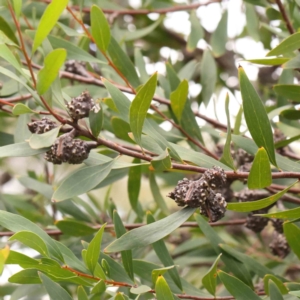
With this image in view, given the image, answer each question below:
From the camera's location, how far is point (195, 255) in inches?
32.8

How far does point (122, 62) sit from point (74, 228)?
0.81ft

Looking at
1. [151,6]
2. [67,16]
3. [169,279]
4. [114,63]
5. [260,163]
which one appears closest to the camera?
[260,163]

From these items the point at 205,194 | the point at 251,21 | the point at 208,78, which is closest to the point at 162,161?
the point at 205,194

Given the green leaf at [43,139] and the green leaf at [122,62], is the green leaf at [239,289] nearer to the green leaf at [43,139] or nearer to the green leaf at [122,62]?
the green leaf at [43,139]

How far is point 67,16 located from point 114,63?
0.26 m

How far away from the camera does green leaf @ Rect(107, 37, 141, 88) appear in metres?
0.74

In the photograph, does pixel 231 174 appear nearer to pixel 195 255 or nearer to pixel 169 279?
pixel 169 279

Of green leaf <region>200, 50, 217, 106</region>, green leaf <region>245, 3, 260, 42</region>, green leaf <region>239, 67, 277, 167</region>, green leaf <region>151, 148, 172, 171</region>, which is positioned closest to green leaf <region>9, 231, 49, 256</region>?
green leaf <region>151, 148, 172, 171</region>

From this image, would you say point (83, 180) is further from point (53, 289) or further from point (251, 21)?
point (251, 21)

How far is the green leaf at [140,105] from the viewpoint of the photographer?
0.47 metres

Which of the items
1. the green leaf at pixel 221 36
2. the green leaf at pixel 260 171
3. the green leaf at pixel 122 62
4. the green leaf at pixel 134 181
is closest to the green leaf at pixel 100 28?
the green leaf at pixel 122 62

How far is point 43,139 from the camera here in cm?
49

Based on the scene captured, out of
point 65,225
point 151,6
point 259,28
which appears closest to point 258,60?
point 65,225

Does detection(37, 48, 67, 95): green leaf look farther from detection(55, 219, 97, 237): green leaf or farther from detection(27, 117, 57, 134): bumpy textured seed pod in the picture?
detection(55, 219, 97, 237): green leaf
